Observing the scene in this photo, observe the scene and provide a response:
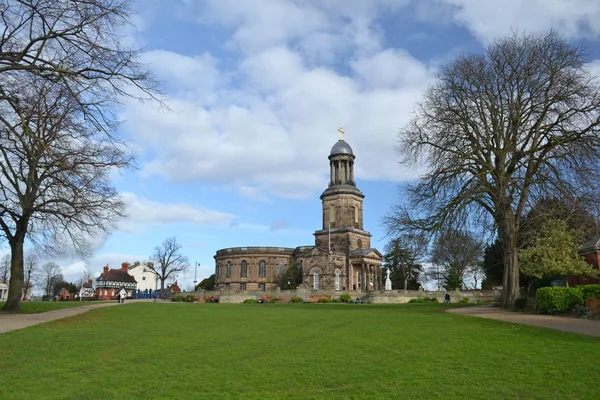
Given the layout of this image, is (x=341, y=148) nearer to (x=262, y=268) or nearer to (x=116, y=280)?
(x=262, y=268)

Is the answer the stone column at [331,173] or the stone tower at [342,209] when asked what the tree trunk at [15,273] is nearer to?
the stone tower at [342,209]

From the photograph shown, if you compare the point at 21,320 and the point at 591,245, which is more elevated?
the point at 591,245

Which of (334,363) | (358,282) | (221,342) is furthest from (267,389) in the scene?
(358,282)

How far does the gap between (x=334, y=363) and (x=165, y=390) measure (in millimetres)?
3308

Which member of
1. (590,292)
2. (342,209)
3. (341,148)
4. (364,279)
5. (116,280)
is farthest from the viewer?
(116,280)

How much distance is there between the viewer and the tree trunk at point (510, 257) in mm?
25219

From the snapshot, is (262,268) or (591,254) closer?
(591,254)

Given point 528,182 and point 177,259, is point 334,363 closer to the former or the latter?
point 528,182

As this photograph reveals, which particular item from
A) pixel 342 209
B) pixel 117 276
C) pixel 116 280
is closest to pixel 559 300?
pixel 342 209

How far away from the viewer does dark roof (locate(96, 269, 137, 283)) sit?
95.4 m

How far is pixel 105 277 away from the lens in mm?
95188

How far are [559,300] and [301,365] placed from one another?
1802cm

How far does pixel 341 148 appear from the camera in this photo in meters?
76.0

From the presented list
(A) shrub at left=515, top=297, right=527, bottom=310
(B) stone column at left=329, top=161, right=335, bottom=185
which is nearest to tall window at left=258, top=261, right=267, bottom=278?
(B) stone column at left=329, top=161, right=335, bottom=185
